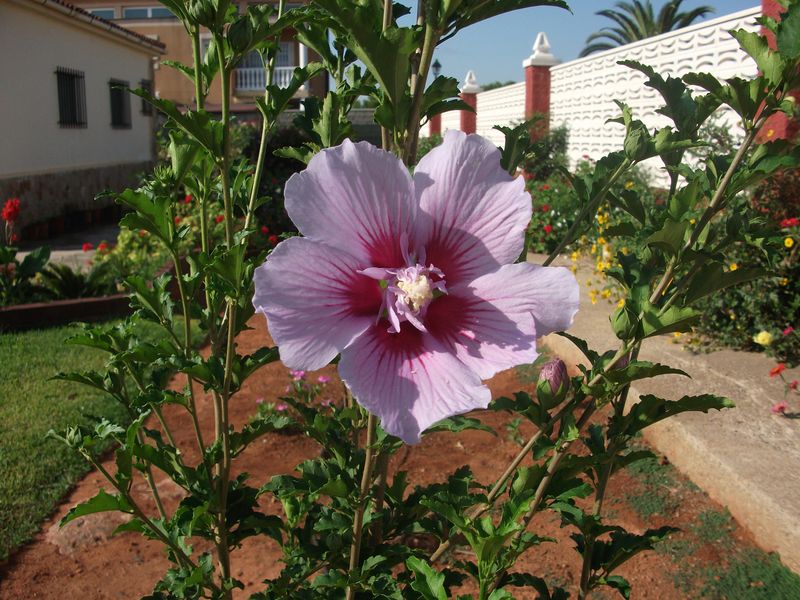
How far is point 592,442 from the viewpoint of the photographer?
1505 mm

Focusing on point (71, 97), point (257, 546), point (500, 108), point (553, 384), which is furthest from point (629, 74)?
point (553, 384)

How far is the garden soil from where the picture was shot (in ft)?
9.38

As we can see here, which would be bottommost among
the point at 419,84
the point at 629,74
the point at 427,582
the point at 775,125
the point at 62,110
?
the point at 427,582

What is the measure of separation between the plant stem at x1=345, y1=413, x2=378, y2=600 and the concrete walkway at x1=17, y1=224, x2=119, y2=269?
7.73m

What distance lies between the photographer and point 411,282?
36.2 inches

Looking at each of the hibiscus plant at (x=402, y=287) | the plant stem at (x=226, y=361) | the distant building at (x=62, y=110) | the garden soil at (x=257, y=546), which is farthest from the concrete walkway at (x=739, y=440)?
the distant building at (x=62, y=110)

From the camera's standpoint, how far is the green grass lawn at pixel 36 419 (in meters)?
3.36

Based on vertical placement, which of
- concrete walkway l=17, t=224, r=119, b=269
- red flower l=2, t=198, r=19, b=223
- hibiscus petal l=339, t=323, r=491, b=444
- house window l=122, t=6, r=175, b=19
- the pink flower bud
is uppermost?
house window l=122, t=6, r=175, b=19

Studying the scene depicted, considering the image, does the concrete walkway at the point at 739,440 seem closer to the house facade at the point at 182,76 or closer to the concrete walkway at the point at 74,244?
the concrete walkway at the point at 74,244

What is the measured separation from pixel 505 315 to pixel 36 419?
13.3 feet

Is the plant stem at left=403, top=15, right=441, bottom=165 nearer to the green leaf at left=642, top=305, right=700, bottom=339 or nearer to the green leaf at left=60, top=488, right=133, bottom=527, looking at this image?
the green leaf at left=642, top=305, right=700, bottom=339

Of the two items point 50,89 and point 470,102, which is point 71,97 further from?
point 470,102

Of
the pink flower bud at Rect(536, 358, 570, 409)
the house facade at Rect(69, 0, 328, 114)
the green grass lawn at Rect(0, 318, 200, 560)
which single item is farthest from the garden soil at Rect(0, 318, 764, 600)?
the house facade at Rect(69, 0, 328, 114)

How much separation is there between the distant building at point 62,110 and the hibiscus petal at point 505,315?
34.0 feet
